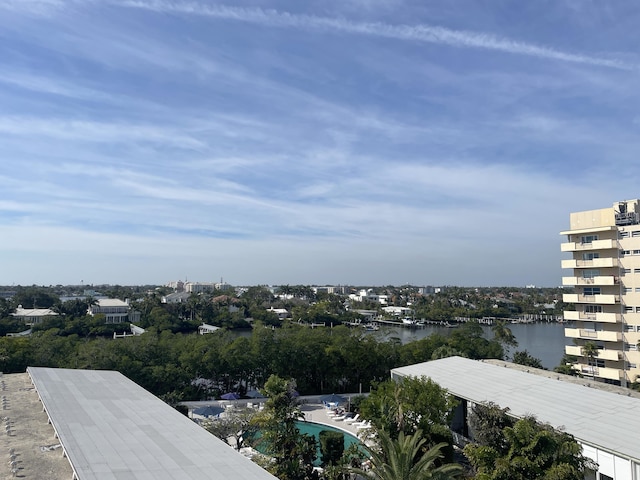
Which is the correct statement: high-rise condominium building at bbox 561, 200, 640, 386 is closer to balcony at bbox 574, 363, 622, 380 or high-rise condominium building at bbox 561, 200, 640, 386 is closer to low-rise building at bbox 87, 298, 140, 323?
balcony at bbox 574, 363, 622, 380

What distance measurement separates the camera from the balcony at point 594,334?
137 feet

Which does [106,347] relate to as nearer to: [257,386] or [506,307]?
[257,386]

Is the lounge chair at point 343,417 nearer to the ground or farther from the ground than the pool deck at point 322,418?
farther from the ground

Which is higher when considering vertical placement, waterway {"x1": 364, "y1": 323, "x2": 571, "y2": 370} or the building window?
the building window

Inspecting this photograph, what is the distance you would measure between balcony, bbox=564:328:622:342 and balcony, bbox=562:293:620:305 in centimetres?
272

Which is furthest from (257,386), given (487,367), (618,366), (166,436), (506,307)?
(506,307)

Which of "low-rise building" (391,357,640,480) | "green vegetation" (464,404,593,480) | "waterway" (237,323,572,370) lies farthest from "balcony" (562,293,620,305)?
"green vegetation" (464,404,593,480)

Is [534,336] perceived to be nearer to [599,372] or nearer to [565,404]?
[599,372]

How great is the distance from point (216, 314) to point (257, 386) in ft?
246

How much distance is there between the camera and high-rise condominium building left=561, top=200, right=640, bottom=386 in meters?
41.2

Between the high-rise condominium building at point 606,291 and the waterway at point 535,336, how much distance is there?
16.5m

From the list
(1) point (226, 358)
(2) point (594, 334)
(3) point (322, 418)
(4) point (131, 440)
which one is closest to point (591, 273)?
(2) point (594, 334)

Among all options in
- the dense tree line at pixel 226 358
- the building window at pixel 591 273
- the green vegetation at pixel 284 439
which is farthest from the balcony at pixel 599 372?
the green vegetation at pixel 284 439

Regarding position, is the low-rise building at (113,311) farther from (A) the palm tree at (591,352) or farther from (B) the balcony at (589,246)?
(A) the palm tree at (591,352)
